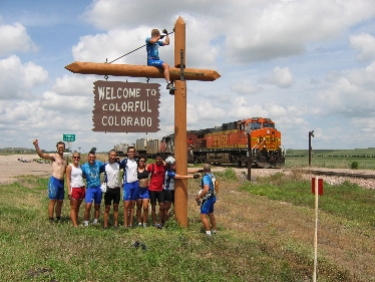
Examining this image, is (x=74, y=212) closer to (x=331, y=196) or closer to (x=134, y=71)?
(x=134, y=71)

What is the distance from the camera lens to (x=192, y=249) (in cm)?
746

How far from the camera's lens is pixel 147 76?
31.7 feet

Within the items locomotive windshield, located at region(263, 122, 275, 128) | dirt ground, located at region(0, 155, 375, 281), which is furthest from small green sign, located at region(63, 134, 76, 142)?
locomotive windshield, located at region(263, 122, 275, 128)

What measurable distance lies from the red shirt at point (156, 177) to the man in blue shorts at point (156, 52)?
1852 millimetres

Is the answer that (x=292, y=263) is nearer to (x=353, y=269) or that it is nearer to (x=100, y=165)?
(x=353, y=269)

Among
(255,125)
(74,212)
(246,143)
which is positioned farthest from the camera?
(255,125)

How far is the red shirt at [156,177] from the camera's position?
9609mm

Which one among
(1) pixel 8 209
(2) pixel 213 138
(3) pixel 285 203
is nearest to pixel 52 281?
(1) pixel 8 209

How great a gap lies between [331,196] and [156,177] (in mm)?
10558

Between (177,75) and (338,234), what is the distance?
5841 millimetres

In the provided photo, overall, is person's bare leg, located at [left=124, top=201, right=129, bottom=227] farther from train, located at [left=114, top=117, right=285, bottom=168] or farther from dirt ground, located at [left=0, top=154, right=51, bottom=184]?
train, located at [left=114, top=117, right=285, bottom=168]

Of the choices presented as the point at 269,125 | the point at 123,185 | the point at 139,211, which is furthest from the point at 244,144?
the point at 123,185

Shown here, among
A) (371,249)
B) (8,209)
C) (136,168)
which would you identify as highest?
(136,168)

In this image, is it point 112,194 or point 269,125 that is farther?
point 269,125
